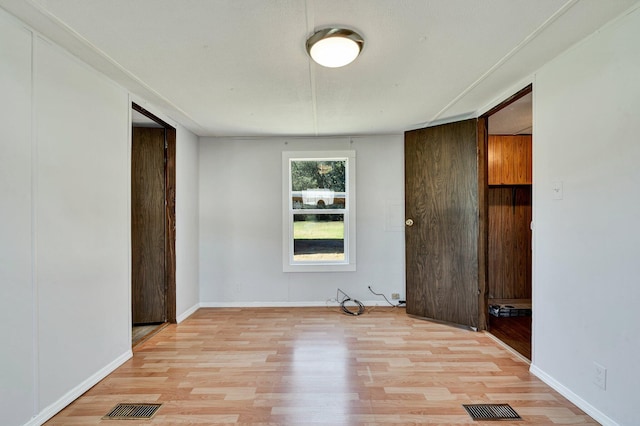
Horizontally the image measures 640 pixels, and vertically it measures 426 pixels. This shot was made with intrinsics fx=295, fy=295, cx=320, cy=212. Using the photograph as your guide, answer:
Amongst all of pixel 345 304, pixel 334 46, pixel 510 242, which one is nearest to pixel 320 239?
pixel 345 304

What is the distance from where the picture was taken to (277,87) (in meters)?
2.54

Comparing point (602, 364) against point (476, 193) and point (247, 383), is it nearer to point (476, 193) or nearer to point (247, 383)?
point (476, 193)

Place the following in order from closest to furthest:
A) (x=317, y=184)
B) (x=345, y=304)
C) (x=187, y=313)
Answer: (x=187, y=313)
(x=345, y=304)
(x=317, y=184)

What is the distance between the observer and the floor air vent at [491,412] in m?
1.88

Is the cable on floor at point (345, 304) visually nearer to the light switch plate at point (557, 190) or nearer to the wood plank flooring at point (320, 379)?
the wood plank flooring at point (320, 379)

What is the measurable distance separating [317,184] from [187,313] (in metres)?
2.44

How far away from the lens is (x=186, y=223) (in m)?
3.85

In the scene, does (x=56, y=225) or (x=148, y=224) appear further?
(x=148, y=224)

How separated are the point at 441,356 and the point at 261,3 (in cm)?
301

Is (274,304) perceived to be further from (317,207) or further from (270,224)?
(317,207)

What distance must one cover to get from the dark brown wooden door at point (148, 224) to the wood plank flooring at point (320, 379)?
47cm

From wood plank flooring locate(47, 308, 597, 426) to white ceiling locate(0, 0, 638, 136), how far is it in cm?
238

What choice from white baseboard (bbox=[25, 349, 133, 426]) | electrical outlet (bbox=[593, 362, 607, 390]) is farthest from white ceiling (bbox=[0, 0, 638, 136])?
white baseboard (bbox=[25, 349, 133, 426])

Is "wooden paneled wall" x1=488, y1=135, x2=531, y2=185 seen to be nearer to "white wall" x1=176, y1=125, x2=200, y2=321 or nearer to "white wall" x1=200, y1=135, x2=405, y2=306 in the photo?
"white wall" x1=200, y1=135, x2=405, y2=306
